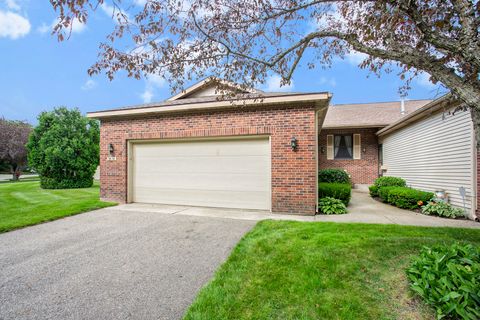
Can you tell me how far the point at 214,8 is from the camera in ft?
11.9

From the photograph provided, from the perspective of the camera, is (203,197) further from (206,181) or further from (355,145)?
(355,145)

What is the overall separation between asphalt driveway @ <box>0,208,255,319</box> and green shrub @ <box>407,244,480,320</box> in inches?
95.1

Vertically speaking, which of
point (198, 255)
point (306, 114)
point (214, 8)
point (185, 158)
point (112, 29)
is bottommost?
point (198, 255)

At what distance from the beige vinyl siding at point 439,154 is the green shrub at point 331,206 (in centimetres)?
316

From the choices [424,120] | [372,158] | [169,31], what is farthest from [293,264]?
[372,158]

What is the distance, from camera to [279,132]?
6.63m

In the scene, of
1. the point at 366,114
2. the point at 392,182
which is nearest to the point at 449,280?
the point at 392,182


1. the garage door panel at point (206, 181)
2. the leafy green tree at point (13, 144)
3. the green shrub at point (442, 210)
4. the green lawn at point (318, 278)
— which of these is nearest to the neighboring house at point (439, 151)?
the green shrub at point (442, 210)

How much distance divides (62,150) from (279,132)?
44.2ft

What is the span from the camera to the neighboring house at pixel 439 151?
6160 mm

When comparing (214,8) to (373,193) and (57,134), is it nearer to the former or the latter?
(373,193)

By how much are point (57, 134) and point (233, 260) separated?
611 inches

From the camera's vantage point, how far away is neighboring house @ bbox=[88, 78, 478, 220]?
646 centimetres

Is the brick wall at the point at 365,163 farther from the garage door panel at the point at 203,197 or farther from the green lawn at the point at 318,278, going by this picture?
the green lawn at the point at 318,278
